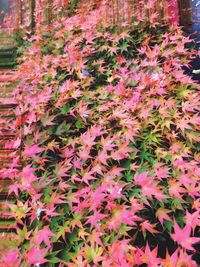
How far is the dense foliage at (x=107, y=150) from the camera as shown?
1.63m

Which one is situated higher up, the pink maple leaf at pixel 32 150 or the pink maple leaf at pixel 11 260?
the pink maple leaf at pixel 32 150

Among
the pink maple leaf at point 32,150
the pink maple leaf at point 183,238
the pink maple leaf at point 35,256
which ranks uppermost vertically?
the pink maple leaf at point 32,150

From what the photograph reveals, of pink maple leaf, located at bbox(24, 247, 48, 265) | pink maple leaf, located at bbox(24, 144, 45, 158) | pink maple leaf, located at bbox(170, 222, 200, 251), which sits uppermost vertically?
pink maple leaf, located at bbox(24, 144, 45, 158)

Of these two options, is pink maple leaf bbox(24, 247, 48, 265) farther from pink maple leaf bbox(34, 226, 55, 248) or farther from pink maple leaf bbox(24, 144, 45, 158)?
pink maple leaf bbox(24, 144, 45, 158)

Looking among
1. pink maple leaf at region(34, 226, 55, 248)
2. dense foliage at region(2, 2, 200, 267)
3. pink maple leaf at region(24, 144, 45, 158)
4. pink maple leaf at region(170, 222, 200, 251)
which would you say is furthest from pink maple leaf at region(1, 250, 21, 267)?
pink maple leaf at region(170, 222, 200, 251)

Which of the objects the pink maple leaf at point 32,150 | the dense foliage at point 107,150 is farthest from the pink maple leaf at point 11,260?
the pink maple leaf at point 32,150

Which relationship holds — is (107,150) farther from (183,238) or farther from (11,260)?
(11,260)

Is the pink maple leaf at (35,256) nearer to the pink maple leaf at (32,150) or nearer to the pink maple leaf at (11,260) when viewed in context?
the pink maple leaf at (11,260)

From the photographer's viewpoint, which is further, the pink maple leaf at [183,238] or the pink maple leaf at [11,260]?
the pink maple leaf at [11,260]

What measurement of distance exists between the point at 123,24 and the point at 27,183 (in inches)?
76.3

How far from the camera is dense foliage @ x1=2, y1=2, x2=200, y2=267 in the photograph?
64.0 inches

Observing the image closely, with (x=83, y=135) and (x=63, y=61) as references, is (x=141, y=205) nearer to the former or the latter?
(x=83, y=135)

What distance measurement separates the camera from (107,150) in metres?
2.00

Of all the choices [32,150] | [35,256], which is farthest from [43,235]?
[32,150]
